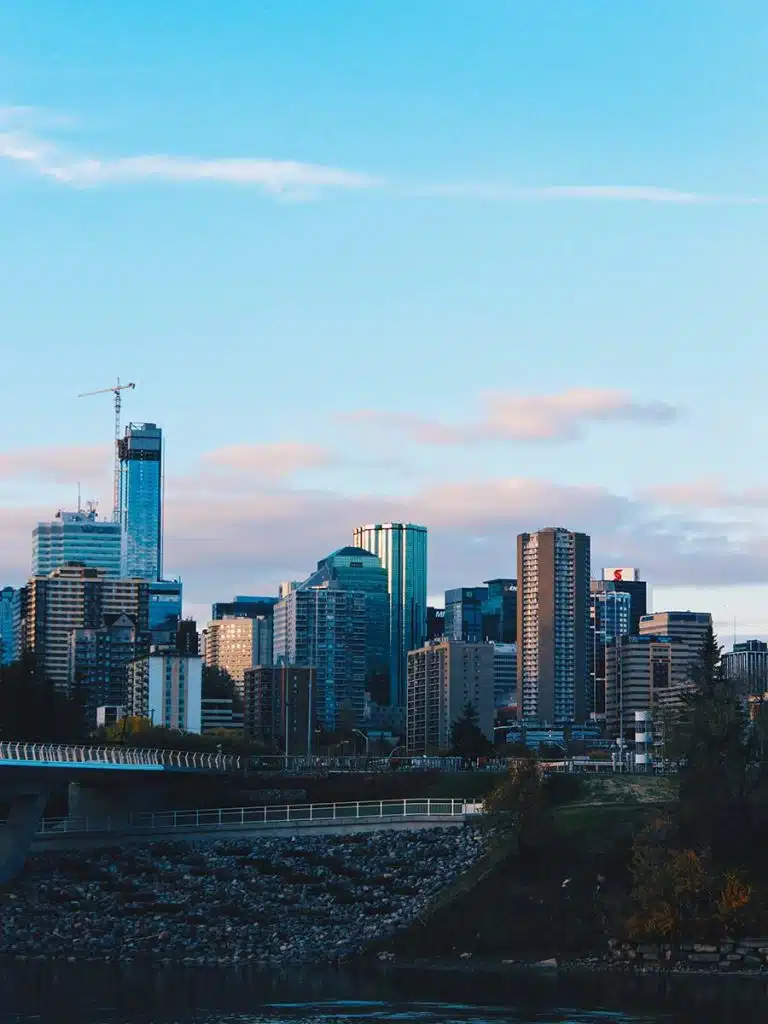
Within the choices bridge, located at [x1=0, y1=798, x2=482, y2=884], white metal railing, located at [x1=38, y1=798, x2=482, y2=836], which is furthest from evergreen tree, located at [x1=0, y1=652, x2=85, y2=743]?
white metal railing, located at [x1=38, y1=798, x2=482, y2=836]

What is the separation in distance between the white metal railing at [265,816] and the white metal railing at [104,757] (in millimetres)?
4360

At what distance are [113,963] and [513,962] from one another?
2174 centimetres

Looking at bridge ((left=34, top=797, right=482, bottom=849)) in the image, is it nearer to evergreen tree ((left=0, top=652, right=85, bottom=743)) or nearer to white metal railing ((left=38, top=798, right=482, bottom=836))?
white metal railing ((left=38, top=798, right=482, bottom=836))

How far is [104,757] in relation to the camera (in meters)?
142

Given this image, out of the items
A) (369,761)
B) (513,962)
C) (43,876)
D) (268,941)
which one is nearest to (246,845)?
(43,876)

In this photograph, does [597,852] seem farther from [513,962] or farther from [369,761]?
[369,761]

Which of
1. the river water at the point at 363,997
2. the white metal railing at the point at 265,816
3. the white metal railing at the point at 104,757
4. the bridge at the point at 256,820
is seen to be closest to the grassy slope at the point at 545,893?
the river water at the point at 363,997

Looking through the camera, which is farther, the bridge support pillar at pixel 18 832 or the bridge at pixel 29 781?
the bridge at pixel 29 781

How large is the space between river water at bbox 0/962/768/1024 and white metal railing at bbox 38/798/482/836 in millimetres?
28736

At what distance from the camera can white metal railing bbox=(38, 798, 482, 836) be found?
127 metres

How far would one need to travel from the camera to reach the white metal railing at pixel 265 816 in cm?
12700

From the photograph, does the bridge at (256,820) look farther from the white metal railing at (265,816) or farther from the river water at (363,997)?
the river water at (363,997)

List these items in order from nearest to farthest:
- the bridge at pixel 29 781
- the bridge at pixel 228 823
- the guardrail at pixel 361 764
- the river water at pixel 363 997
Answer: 1. the river water at pixel 363 997
2. the bridge at pixel 228 823
3. the bridge at pixel 29 781
4. the guardrail at pixel 361 764

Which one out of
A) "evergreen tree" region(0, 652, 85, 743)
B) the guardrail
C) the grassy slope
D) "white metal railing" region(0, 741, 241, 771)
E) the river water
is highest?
"evergreen tree" region(0, 652, 85, 743)
